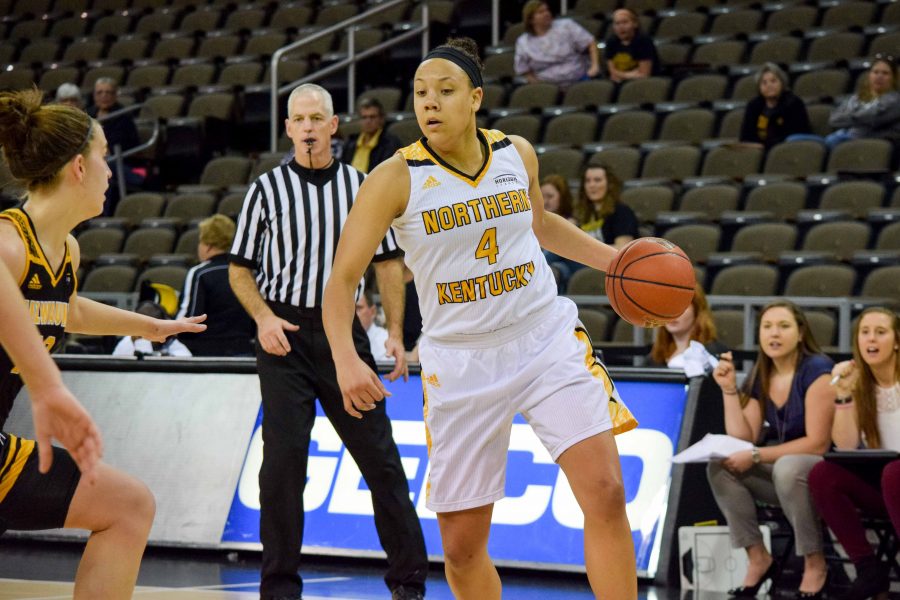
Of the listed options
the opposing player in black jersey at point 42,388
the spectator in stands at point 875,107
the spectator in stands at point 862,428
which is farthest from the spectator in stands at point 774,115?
the opposing player in black jersey at point 42,388

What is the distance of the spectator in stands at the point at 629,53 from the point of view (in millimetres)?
12086

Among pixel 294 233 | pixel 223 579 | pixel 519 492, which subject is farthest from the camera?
pixel 519 492

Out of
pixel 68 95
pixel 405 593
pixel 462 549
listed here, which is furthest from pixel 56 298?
pixel 68 95

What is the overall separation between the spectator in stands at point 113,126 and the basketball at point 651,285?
10.1 m

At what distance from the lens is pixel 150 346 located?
8.48 meters

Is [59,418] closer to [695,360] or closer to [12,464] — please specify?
[12,464]

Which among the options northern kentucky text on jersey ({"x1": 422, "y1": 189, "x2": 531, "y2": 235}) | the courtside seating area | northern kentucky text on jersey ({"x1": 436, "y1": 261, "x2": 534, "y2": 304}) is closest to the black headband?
northern kentucky text on jersey ({"x1": 422, "y1": 189, "x2": 531, "y2": 235})

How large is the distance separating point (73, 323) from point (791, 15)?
33.0ft

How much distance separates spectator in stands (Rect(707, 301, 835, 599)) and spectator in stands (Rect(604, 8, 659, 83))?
618cm

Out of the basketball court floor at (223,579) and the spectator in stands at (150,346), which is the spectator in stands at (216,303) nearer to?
the spectator in stands at (150,346)

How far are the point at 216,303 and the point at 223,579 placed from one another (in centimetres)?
227

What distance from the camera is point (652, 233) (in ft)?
31.8

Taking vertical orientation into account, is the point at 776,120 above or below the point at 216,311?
above

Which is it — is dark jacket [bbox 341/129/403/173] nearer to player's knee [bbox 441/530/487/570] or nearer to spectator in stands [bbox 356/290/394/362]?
spectator in stands [bbox 356/290/394/362]
